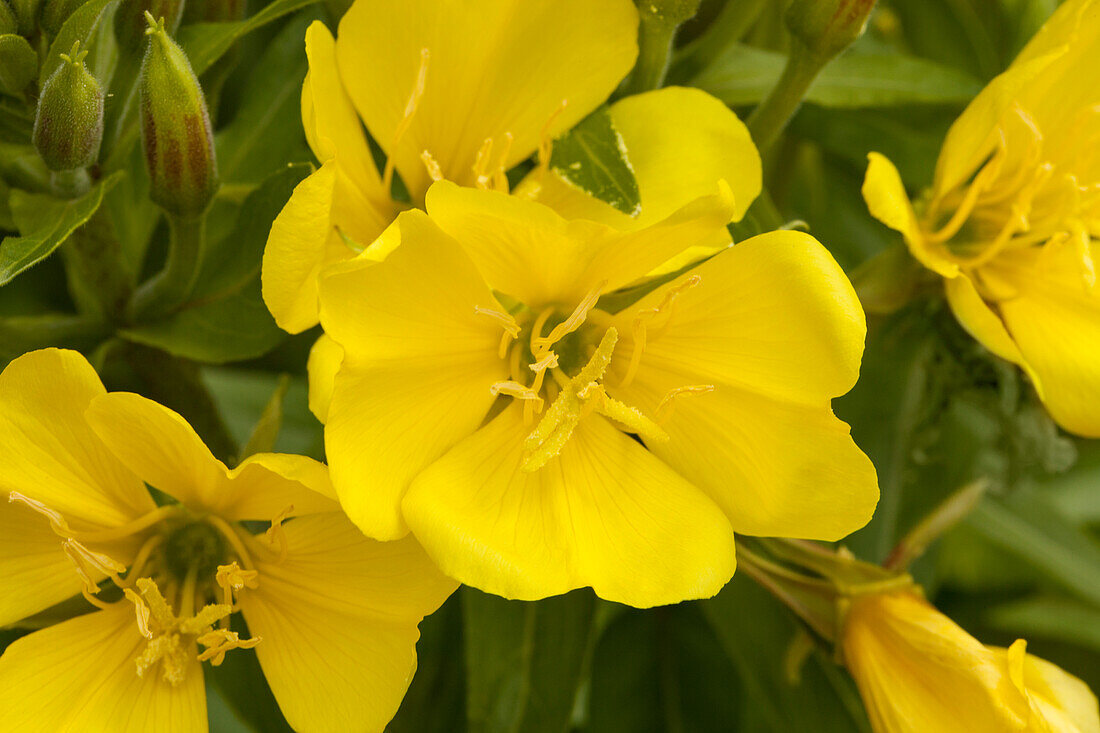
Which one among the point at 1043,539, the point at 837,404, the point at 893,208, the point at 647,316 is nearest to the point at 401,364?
the point at 647,316

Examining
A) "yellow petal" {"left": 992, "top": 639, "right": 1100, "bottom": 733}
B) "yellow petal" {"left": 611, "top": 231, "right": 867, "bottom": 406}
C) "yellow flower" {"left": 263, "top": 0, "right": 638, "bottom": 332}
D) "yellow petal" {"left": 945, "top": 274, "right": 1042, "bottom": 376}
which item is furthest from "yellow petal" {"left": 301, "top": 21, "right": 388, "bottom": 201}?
"yellow petal" {"left": 992, "top": 639, "right": 1100, "bottom": 733}

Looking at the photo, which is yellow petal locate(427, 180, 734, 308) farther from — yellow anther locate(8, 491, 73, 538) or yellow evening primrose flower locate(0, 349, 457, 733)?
yellow anther locate(8, 491, 73, 538)

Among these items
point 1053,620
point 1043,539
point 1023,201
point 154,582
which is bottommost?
point 1053,620

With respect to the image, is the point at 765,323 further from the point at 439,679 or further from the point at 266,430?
the point at 439,679

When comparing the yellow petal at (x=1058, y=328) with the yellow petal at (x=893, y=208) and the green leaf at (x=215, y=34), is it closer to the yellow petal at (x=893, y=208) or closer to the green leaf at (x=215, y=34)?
the yellow petal at (x=893, y=208)

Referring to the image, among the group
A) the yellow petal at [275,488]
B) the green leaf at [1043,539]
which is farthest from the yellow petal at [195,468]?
the green leaf at [1043,539]

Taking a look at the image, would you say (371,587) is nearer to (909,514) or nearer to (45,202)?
(45,202)
